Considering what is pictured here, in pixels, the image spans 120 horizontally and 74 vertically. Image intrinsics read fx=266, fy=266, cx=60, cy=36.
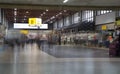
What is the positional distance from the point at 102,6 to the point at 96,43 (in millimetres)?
19013

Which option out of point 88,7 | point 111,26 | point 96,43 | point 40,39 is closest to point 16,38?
point 40,39

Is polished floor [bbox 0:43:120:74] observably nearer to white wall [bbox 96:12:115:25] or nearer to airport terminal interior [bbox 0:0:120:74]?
airport terminal interior [bbox 0:0:120:74]

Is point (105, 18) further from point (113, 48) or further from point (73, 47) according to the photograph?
point (113, 48)

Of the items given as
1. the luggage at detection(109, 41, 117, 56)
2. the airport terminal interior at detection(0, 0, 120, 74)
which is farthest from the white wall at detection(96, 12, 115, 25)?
the luggage at detection(109, 41, 117, 56)

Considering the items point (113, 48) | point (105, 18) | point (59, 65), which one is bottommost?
point (59, 65)

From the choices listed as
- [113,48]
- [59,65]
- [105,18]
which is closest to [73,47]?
[105,18]

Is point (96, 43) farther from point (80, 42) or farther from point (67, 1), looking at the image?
point (67, 1)

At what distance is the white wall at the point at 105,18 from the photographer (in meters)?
37.2

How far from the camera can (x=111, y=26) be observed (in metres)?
37.5

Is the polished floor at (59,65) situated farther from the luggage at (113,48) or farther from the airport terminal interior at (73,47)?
the luggage at (113,48)

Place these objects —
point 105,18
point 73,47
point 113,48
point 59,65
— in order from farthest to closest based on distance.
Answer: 1. point 73,47
2. point 105,18
3. point 113,48
4. point 59,65

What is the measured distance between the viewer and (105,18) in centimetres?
3975

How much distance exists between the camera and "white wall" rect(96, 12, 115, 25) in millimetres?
37188

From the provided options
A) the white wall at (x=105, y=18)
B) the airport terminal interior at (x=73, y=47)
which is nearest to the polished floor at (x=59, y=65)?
the airport terminal interior at (x=73, y=47)
